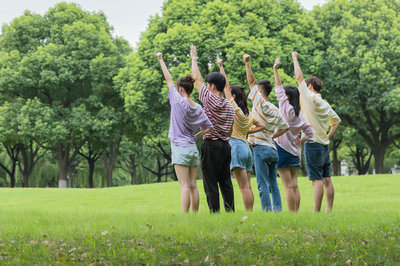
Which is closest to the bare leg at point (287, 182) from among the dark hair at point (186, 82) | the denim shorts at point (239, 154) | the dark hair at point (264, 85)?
the denim shorts at point (239, 154)

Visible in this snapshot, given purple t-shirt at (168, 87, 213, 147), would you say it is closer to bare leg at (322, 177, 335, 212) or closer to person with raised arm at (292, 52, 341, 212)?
person with raised arm at (292, 52, 341, 212)

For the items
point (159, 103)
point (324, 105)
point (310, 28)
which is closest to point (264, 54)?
point (310, 28)

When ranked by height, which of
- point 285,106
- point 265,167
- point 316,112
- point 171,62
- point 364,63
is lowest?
point 265,167

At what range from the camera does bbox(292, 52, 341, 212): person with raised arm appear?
8.49 m

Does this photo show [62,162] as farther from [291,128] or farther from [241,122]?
[241,122]

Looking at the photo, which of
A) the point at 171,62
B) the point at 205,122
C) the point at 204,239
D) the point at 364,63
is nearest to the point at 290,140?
the point at 205,122

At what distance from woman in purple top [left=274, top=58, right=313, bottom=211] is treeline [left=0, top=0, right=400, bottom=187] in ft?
62.3

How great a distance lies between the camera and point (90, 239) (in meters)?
6.39

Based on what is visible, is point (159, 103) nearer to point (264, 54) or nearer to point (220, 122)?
point (264, 54)

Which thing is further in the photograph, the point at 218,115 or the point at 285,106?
the point at 285,106

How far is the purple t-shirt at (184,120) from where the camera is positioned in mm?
7609

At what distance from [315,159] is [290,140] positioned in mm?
578

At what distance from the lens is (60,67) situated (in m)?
32.7

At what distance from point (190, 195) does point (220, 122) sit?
162 centimetres
